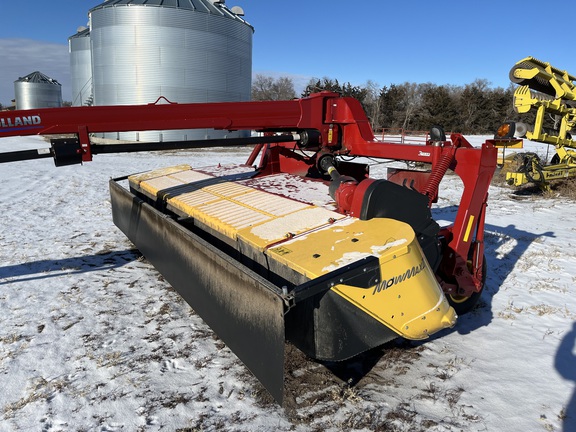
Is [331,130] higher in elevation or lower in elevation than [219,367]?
higher

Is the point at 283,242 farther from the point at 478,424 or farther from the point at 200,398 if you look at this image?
the point at 478,424

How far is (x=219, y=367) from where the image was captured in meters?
2.97

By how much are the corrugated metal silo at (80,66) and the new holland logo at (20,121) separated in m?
30.7

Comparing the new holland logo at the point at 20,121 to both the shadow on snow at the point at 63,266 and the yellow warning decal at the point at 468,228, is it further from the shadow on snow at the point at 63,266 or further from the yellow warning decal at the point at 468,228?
the yellow warning decal at the point at 468,228

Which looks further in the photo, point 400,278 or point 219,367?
point 219,367

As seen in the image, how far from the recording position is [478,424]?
2.46m

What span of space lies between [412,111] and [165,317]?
42723 mm

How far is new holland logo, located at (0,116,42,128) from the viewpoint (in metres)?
2.77

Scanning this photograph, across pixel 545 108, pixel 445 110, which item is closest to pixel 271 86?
pixel 445 110

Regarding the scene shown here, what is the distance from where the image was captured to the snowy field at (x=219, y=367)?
8.14 ft

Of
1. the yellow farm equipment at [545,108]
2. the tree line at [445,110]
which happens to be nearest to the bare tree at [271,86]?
the tree line at [445,110]

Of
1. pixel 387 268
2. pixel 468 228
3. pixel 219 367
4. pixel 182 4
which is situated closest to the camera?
pixel 387 268

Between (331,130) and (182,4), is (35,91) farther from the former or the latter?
(331,130)

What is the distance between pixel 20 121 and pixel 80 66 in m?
33.4
